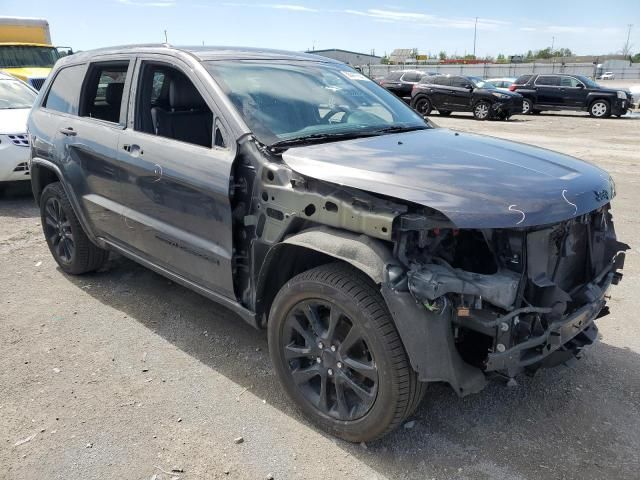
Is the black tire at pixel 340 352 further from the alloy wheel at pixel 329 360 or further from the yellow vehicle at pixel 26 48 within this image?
the yellow vehicle at pixel 26 48

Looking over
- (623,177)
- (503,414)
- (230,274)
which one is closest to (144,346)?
(230,274)

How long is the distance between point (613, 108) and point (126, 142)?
21.0 m

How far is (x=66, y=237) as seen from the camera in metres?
4.83

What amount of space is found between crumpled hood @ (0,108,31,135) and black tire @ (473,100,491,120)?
1604 centimetres

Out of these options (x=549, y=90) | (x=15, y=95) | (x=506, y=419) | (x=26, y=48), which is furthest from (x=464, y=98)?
(x=506, y=419)

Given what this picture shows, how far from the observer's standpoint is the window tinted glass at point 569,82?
21105mm

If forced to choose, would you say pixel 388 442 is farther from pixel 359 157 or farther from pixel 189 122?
pixel 189 122

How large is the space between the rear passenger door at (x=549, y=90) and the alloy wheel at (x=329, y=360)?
21761 mm

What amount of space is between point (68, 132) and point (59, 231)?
1.02 meters

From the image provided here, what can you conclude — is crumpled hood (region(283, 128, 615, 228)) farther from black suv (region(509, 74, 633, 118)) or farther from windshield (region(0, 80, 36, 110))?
black suv (region(509, 74, 633, 118))

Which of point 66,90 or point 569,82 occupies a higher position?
point 569,82

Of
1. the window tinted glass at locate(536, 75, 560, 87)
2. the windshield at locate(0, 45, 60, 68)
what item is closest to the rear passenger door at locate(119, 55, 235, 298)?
the windshield at locate(0, 45, 60, 68)

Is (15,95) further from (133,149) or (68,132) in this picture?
(133,149)

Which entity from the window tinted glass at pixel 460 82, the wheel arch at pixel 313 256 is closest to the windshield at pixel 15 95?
the wheel arch at pixel 313 256
